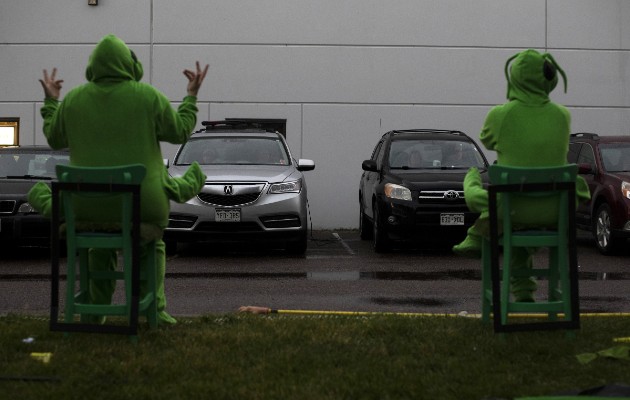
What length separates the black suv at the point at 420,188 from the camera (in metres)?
14.3

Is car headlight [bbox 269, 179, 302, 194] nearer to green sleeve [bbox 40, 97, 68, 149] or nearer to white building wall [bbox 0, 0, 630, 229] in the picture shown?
white building wall [bbox 0, 0, 630, 229]

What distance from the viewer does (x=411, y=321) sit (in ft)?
23.5

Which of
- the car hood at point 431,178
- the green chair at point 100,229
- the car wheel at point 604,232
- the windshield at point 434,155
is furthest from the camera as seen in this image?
the windshield at point 434,155

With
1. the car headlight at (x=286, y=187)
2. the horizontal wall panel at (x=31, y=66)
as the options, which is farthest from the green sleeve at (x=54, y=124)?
the horizontal wall panel at (x=31, y=66)

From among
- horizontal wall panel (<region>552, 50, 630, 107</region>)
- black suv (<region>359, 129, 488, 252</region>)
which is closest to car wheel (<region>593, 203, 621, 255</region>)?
black suv (<region>359, 129, 488, 252</region>)

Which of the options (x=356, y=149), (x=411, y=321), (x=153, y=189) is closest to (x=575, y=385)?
(x=411, y=321)

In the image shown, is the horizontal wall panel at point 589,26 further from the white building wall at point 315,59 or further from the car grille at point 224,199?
the car grille at point 224,199

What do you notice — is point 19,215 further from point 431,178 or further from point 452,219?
point 452,219

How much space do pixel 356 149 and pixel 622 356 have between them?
47.4ft

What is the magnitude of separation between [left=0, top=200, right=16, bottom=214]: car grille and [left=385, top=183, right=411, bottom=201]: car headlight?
487 cm

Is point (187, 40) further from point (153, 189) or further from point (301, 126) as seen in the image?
point (153, 189)

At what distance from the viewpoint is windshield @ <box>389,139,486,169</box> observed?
15.5 m

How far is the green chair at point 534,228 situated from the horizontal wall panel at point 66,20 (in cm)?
1459

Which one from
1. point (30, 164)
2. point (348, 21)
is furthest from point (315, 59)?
point (30, 164)
